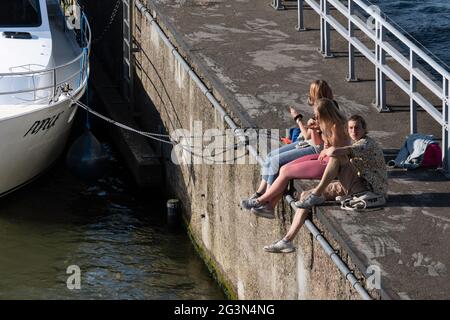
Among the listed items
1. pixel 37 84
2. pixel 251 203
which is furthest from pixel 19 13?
pixel 251 203

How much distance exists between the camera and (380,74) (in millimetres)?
12125

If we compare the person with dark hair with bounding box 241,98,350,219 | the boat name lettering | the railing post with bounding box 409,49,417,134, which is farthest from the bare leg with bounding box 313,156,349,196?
the boat name lettering

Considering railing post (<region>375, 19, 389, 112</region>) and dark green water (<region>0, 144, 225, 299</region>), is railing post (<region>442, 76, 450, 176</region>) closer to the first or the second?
railing post (<region>375, 19, 389, 112</region>)

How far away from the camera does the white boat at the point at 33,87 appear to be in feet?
47.8

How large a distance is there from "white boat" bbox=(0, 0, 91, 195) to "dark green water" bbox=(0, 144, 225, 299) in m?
0.52

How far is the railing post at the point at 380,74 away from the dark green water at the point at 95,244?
8.63 ft

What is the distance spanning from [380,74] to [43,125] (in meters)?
4.92

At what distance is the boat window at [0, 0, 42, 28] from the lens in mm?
16516

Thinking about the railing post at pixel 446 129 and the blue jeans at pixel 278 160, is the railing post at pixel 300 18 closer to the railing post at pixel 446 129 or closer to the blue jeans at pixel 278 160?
the railing post at pixel 446 129

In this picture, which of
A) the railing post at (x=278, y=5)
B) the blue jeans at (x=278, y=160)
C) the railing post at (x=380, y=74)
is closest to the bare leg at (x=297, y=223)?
the blue jeans at (x=278, y=160)

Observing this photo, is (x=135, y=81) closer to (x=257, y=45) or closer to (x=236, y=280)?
(x=257, y=45)

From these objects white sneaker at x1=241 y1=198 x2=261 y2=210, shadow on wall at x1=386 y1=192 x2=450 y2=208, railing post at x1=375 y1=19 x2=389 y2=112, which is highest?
railing post at x1=375 y1=19 x2=389 y2=112

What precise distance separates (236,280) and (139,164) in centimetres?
394
